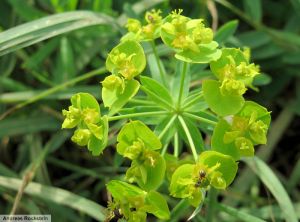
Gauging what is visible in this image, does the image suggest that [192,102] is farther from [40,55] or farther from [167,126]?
[40,55]

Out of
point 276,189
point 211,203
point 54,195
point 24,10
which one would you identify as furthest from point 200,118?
point 24,10

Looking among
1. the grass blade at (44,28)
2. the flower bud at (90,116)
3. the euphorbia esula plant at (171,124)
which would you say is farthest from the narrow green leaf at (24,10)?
the flower bud at (90,116)

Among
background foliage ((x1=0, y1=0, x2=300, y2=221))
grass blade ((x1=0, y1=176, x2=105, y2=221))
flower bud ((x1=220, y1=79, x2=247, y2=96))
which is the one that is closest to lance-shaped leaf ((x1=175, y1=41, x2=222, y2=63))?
flower bud ((x1=220, y1=79, x2=247, y2=96))

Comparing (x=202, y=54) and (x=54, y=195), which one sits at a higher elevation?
(x=202, y=54)

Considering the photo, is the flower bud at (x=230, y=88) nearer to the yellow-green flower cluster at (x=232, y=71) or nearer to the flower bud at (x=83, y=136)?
the yellow-green flower cluster at (x=232, y=71)

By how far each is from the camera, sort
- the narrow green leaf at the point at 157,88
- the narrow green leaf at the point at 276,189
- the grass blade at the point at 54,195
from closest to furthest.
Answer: the narrow green leaf at the point at 157,88, the narrow green leaf at the point at 276,189, the grass blade at the point at 54,195

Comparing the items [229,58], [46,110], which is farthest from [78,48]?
[229,58]

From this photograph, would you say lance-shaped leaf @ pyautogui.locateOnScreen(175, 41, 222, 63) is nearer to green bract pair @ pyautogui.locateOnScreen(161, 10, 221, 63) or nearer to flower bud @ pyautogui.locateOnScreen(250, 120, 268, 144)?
green bract pair @ pyautogui.locateOnScreen(161, 10, 221, 63)
